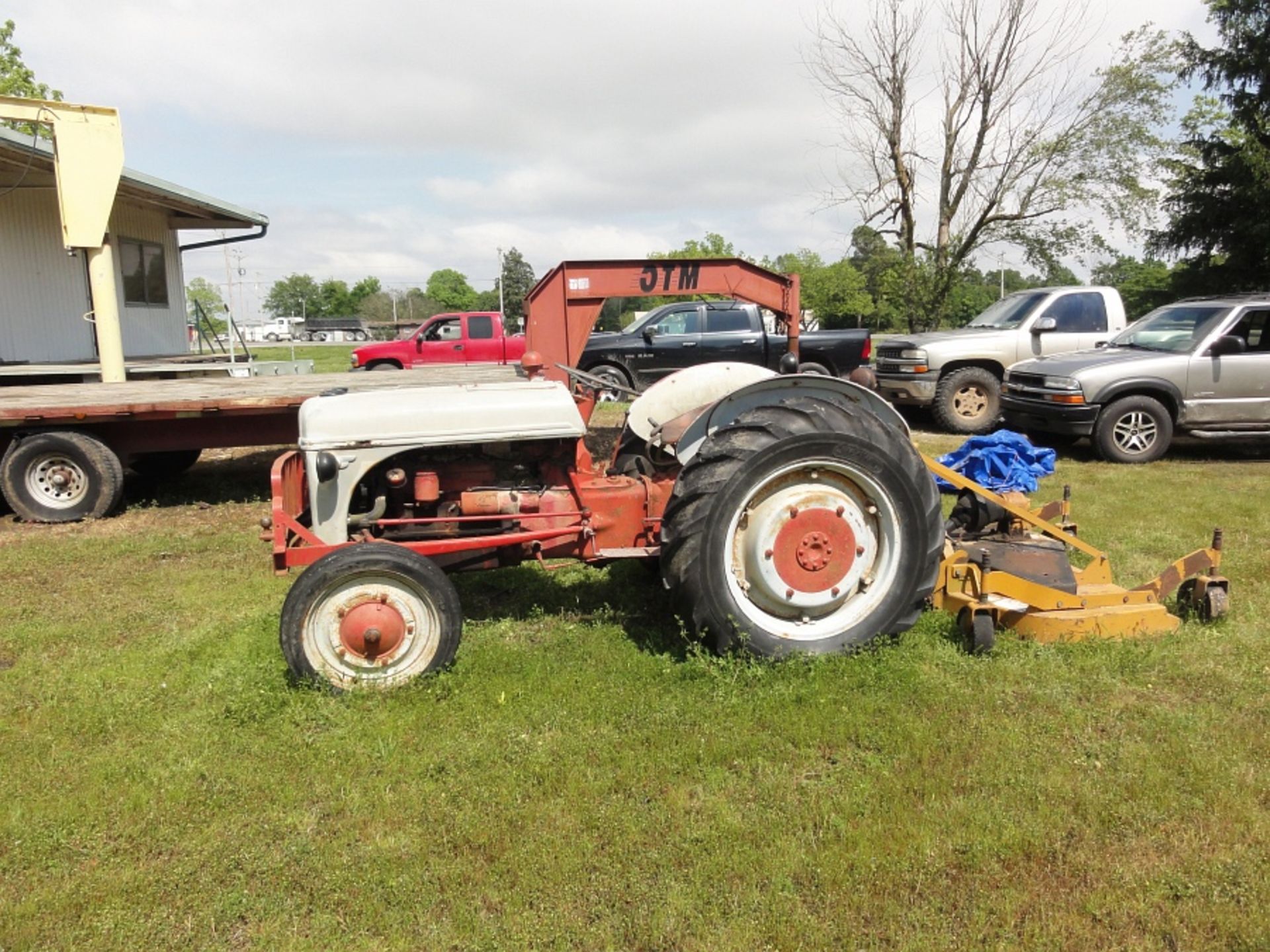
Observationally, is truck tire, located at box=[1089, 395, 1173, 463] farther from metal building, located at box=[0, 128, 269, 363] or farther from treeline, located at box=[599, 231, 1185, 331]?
metal building, located at box=[0, 128, 269, 363]

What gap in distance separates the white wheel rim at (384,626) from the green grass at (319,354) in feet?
78.6

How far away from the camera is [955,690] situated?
3490 millimetres

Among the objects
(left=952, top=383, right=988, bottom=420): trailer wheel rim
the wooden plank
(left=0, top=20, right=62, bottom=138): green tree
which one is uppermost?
(left=0, top=20, right=62, bottom=138): green tree

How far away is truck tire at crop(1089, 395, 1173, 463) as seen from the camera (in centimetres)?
870

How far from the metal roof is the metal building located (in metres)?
0.02

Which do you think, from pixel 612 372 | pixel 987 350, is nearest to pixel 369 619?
pixel 987 350

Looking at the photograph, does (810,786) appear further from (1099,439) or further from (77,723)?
(1099,439)

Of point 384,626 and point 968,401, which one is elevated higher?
point 968,401

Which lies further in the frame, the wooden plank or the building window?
the building window

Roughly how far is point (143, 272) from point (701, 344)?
1076 centimetres

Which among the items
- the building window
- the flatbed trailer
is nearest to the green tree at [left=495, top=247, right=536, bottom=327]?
the building window

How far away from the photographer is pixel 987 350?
10.9m

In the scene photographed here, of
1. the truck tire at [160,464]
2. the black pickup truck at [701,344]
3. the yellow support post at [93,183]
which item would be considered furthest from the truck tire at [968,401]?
the yellow support post at [93,183]

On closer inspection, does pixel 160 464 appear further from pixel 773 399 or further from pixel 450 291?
pixel 450 291
